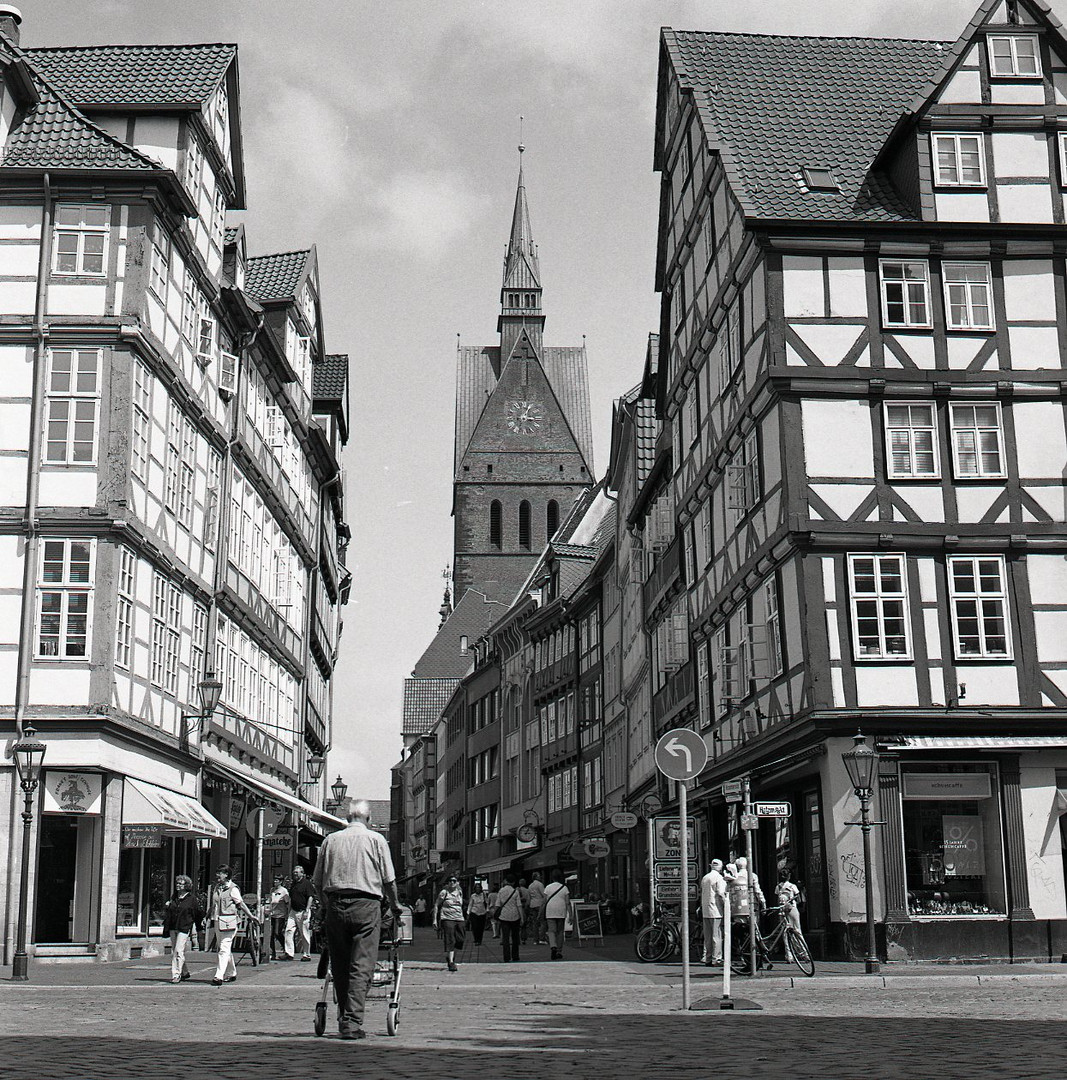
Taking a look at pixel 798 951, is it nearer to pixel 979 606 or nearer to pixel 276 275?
pixel 979 606

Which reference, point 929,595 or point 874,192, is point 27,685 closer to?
point 929,595

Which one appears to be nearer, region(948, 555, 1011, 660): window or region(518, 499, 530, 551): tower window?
region(948, 555, 1011, 660): window

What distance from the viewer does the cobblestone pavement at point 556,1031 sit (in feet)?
29.7

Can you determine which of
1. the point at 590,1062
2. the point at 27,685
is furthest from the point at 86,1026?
the point at 27,685

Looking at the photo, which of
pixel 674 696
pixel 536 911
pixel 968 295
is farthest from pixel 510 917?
pixel 968 295

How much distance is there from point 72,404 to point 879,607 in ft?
42.9

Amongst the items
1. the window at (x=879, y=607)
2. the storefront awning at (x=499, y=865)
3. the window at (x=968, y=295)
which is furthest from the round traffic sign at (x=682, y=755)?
the storefront awning at (x=499, y=865)

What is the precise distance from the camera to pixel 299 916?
28.5m

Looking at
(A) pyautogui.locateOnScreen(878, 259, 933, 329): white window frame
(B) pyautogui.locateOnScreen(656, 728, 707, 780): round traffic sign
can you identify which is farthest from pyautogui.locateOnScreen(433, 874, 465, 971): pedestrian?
(A) pyautogui.locateOnScreen(878, 259, 933, 329): white window frame

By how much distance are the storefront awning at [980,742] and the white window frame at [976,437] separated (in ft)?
13.3

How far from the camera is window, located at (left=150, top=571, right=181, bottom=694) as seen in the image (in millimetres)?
27984

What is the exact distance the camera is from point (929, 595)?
24703mm

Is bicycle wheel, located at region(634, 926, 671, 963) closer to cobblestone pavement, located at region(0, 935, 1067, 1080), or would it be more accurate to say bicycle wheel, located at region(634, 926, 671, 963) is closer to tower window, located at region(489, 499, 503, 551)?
cobblestone pavement, located at region(0, 935, 1067, 1080)

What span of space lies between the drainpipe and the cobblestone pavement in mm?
4037
